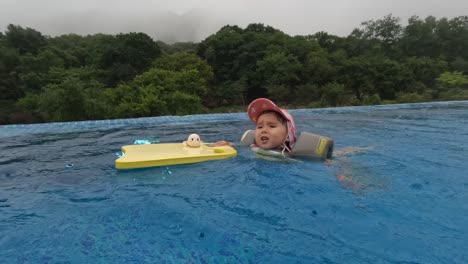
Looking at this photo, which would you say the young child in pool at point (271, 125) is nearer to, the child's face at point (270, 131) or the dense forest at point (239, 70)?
the child's face at point (270, 131)

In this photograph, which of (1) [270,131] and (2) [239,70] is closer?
(1) [270,131]

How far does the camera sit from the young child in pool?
13.1 ft

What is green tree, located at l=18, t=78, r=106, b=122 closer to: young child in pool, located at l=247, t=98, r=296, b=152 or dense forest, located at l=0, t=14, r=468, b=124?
dense forest, located at l=0, t=14, r=468, b=124

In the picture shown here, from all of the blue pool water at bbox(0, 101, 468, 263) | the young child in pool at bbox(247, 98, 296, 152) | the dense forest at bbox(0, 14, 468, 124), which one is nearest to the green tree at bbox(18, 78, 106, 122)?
the dense forest at bbox(0, 14, 468, 124)

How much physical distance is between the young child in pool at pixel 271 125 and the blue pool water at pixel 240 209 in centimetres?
28

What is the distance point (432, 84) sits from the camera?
24.5m

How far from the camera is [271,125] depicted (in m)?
4.07

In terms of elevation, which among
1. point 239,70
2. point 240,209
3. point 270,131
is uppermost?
point 239,70

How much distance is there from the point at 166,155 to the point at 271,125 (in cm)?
130

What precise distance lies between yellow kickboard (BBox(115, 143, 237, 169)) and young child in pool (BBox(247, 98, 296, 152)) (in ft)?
1.43

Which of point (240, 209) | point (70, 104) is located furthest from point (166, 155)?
point (70, 104)

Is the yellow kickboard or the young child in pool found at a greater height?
the young child in pool

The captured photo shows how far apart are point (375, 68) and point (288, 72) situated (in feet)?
21.2

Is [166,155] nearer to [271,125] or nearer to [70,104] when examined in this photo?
[271,125]
